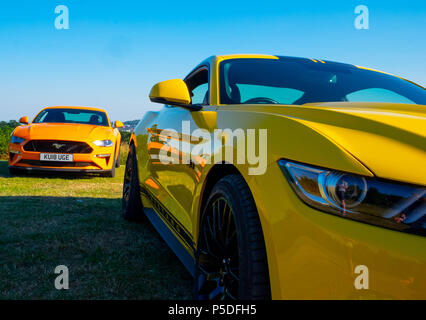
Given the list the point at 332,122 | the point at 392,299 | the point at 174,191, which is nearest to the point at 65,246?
the point at 174,191

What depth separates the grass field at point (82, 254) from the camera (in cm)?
229

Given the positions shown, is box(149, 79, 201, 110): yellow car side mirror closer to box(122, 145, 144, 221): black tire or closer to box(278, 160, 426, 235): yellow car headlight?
box(278, 160, 426, 235): yellow car headlight

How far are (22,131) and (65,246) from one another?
511cm

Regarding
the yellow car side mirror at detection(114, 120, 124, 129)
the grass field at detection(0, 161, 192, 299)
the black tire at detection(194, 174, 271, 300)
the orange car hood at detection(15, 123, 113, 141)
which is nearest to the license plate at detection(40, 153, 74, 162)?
the orange car hood at detection(15, 123, 113, 141)

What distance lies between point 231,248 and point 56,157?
20.9 feet

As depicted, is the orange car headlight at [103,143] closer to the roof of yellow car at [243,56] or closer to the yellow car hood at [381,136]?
the roof of yellow car at [243,56]

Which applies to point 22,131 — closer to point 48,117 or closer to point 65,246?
point 48,117

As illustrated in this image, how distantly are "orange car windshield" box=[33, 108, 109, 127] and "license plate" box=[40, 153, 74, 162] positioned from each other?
1297mm

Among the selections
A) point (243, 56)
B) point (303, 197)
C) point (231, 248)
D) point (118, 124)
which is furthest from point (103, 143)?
point (303, 197)

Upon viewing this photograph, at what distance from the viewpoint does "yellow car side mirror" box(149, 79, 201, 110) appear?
2.35 meters

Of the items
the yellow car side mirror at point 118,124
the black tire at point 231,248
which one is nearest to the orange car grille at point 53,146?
the yellow car side mirror at point 118,124

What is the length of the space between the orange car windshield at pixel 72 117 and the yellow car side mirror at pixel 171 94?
21.1 feet
